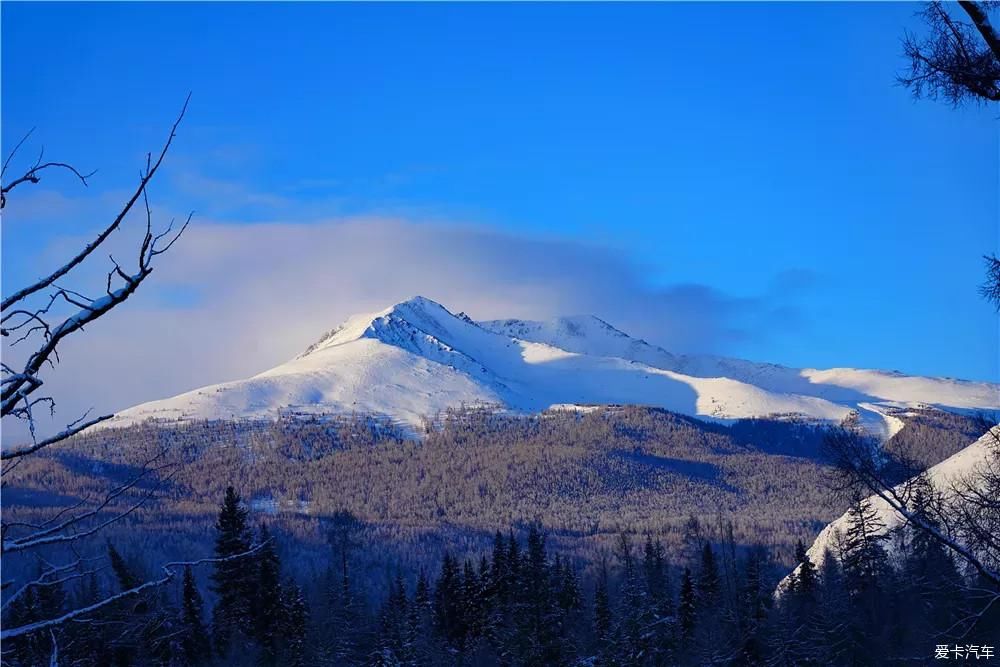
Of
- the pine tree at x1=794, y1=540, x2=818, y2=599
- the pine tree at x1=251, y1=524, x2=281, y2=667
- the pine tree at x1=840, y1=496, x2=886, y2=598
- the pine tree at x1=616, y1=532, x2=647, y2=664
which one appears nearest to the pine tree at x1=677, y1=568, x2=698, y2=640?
the pine tree at x1=794, y1=540, x2=818, y2=599

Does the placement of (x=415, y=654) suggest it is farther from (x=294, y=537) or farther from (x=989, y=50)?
(x=294, y=537)

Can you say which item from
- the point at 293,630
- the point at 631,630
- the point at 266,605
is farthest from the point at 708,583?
the point at 266,605

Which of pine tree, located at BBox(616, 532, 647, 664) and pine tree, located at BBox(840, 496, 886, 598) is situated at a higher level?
pine tree, located at BBox(840, 496, 886, 598)

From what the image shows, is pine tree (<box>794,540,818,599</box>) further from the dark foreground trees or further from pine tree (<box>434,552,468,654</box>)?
pine tree (<box>434,552,468,654</box>)

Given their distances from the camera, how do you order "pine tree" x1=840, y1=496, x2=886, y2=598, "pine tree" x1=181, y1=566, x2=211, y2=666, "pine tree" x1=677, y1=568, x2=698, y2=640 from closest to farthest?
"pine tree" x1=840, y1=496, x2=886, y2=598 < "pine tree" x1=181, y1=566, x2=211, y2=666 < "pine tree" x1=677, y1=568, x2=698, y2=640

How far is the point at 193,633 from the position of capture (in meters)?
43.3

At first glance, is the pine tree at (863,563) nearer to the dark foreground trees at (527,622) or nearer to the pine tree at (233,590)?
the dark foreground trees at (527,622)

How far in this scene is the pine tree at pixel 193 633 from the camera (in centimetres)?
4303

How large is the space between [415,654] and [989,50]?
4046 cm

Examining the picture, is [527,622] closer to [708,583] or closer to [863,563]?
[863,563]

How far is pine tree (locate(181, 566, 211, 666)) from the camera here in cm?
4303

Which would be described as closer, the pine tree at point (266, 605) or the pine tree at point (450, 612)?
the pine tree at point (266, 605)

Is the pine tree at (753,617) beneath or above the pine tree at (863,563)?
beneath

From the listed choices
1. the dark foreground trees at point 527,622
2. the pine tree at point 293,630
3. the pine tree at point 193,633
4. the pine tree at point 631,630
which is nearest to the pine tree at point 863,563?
the dark foreground trees at point 527,622
